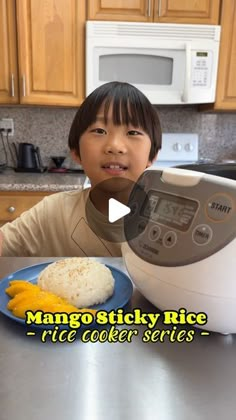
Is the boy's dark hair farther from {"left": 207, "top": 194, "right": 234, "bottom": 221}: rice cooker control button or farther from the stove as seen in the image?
the stove

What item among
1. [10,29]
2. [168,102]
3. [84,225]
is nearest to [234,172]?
[84,225]

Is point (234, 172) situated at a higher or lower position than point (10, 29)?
lower

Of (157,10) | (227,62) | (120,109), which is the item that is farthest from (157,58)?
(120,109)

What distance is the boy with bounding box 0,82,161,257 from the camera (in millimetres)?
738

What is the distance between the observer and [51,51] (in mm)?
1704

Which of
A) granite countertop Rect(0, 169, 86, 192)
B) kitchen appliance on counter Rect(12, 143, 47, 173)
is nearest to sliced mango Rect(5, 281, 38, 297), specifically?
granite countertop Rect(0, 169, 86, 192)

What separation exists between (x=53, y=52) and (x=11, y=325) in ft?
5.27

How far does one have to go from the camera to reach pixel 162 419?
25cm

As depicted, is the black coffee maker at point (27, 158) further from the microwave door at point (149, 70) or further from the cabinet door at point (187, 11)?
the cabinet door at point (187, 11)

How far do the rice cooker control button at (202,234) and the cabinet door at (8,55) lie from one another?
5.33ft

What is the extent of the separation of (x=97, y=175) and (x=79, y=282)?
407mm

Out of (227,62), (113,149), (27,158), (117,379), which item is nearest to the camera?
(117,379)

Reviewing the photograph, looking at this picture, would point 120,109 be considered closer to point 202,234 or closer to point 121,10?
point 202,234

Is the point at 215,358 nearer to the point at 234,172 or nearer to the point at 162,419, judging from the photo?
the point at 162,419
